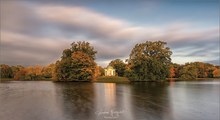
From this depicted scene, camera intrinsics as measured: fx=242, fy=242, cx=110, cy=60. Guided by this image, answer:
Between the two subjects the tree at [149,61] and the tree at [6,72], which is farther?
the tree at [6,72]

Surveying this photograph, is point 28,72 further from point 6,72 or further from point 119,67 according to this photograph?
point 119,67

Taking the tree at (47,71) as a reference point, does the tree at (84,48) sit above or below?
above

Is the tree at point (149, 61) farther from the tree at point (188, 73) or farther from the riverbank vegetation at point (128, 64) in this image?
the tree at point (188, 73)

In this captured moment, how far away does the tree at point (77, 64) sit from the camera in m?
52.9

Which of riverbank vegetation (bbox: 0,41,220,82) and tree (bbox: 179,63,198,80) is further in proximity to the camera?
tree (bbox: 179,63,198,80)

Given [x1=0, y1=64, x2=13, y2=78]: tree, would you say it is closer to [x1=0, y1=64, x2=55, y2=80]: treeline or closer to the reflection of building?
[x1=0, y1=64, x2=55, y2=80]: treeline

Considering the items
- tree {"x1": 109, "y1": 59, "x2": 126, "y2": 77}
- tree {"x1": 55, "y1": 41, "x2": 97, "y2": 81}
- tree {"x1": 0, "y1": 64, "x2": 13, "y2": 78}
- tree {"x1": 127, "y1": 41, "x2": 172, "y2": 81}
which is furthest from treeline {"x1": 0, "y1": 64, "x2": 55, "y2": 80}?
tree {"x1": 127, "y1": 41, "x2": 172, "y2": 81}

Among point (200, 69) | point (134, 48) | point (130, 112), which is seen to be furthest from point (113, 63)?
point (130, 112)

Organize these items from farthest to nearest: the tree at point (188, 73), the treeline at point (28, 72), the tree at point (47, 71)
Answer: the tree at point (47, 71) → the treeline at point (28, 72) → the tree at point (188, 73)

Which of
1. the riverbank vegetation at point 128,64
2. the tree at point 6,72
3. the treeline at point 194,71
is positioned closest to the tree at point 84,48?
the riverbank vegetation at point 128,64

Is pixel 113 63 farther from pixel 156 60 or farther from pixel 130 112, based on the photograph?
pixel 130 112

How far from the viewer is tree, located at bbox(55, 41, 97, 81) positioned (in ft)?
173

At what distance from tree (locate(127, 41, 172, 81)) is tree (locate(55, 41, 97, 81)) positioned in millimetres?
9068

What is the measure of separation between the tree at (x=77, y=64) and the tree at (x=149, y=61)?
9.07 meters
